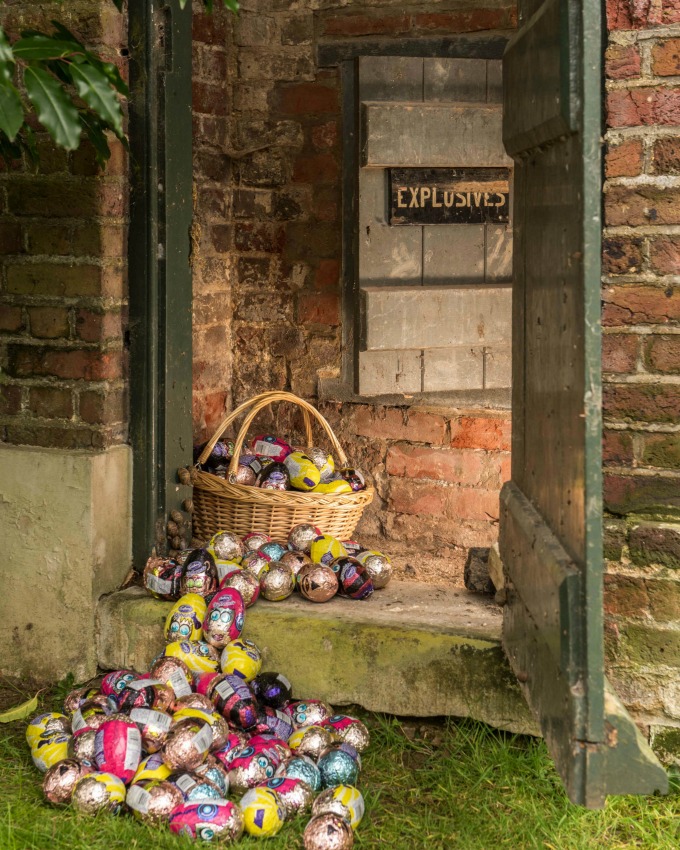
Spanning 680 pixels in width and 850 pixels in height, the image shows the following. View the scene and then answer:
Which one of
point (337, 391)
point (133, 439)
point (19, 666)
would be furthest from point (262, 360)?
point (19, 666)

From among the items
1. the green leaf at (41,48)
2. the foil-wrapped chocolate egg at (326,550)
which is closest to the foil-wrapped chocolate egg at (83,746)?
the foil-wrapped chocolate egg at (326,550)

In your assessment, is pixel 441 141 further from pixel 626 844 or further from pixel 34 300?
pixel 626 844

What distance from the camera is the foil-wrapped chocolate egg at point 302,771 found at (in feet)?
8.84

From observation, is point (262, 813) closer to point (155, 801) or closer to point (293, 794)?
point (293, 794)

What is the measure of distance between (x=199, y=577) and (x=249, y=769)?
71 cm

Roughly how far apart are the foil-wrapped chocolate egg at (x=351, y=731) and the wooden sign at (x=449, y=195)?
1906 millimetres

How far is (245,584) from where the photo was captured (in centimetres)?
322

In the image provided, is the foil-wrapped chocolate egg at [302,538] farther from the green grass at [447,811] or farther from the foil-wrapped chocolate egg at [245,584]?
the green grass at [447,811]

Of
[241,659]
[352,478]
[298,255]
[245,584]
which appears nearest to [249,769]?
[241,659]

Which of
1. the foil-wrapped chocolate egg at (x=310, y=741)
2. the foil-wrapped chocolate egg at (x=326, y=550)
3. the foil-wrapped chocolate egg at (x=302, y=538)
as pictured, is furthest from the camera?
the foil-wrapped chocolate egg at (x=302, y=538)

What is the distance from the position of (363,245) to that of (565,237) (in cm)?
210

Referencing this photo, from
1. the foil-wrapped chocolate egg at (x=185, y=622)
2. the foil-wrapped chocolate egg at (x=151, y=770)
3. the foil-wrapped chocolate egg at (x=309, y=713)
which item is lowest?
the foil-wrapped chocolate egg at (x=151, y=770)

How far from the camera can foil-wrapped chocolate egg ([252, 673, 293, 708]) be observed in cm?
304

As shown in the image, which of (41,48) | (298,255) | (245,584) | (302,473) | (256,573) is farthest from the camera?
(298,255)
